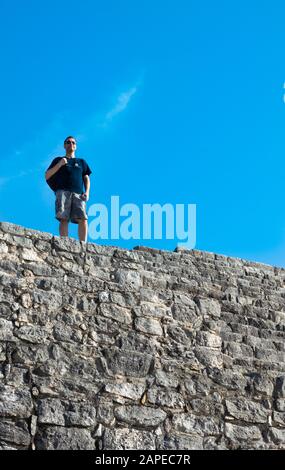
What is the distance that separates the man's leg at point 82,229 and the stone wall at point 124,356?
0.77 metres

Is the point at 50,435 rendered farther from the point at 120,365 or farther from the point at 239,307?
the point at 239,307

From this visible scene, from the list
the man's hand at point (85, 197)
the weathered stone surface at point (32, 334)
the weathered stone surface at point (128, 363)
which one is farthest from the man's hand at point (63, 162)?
the weathered stone surface at point (128, 363)

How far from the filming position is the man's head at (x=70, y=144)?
418 inches

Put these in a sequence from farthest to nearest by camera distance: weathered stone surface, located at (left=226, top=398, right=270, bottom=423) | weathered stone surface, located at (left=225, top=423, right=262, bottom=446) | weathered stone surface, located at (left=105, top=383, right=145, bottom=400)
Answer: weathered stone surface, located at (left=226, top=398, right=270, bottom=423), weathered stone surface, located at (left=225, top=423, right=262, bottom=446), weathered stone surface, located at (left=105, top=383, right=145, bottom=400)

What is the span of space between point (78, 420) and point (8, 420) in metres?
0.67

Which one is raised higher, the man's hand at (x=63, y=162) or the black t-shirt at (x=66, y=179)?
the man's hand at (x=63, y=162)

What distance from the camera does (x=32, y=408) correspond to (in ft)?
25.6

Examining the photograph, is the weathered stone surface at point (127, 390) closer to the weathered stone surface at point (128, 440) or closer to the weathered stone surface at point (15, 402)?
the weathered stone surface at point (128, 440)

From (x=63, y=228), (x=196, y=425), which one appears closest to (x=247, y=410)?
(x=196, y=425)

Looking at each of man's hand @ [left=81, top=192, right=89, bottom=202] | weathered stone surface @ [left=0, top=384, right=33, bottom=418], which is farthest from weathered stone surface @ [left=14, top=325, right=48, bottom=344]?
man's hand @ [left=81, top=192, right=89, bottom=202]

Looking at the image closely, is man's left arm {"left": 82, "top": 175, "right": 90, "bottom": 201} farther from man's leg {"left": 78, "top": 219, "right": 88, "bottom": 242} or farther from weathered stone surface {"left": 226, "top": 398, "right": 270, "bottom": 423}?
weathered stone surface {"left": 226, "top": 398, "right": 270, "bottom": 423}

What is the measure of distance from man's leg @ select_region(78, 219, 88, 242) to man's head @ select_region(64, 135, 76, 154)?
0.95 meters

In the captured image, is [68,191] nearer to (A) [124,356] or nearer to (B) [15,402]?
(A) [124,356]

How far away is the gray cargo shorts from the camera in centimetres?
1024
